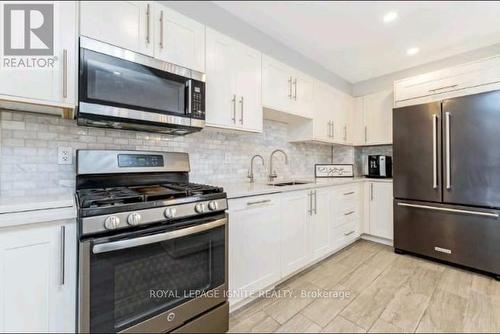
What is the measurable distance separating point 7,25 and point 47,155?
665mm

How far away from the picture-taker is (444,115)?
92.0 inches

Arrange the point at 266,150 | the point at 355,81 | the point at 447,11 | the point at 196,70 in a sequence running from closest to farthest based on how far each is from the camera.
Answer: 1. the point at 196,70
2. the point at 447,11
3. the point at 266,150
4. the point at 355,81

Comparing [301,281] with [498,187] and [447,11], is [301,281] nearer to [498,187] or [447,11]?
[498,187]

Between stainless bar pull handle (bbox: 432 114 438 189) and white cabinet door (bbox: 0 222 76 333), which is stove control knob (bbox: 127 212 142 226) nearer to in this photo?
white cabinet door (bbox: 0 222 76 333)

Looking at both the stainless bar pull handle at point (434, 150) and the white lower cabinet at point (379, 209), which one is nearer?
the stainless bar pull handle at point (434, 150)

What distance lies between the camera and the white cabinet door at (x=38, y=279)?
966 mm

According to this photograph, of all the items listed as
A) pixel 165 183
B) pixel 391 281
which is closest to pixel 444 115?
pixel 391 281

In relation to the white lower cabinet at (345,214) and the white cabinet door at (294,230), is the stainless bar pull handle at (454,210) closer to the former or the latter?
the white lower cabinet at (345,214)

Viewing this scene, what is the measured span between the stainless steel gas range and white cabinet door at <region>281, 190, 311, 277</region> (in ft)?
2.23

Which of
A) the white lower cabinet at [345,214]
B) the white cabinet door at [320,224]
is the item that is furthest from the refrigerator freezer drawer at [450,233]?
the white cabinet door at [320,224]

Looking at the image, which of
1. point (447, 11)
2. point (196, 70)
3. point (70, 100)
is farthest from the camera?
point (447, 11)

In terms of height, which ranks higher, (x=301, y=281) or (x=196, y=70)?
(x=196, y=70)

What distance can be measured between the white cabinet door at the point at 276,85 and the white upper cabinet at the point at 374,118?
1514 mm

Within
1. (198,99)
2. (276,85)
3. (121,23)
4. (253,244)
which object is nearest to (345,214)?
(253,244)
